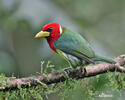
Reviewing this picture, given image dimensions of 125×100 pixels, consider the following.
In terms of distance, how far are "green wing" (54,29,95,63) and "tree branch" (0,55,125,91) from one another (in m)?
0.18

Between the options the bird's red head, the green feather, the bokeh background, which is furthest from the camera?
the bokeh background

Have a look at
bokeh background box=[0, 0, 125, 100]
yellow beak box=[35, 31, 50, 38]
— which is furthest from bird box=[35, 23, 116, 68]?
bokeh background box=[0, 0, 125, 100]

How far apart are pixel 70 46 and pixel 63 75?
1.42ft

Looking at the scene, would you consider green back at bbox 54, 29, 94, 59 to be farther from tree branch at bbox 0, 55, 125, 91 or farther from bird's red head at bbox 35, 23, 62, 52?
tree branch at bbox 0, 55, 125, 91

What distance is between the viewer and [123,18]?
25.9 feet

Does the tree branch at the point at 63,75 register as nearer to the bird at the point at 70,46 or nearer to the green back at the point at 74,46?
the bird at the point at 70,46

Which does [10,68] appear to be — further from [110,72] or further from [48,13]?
[110,72]

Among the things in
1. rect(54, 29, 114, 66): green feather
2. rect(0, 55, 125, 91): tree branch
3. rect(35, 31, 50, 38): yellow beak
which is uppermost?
rect(35, 31, 50, 38): yellow beak

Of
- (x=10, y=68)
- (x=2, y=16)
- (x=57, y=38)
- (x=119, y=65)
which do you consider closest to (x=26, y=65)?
(x=2, y=16)

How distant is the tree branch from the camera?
9.72ft

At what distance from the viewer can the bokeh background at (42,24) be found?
4141 mm

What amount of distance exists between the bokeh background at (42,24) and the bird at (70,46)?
1.30 feet

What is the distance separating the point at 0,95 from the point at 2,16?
90.9 inches

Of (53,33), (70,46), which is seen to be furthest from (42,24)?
(70,46)
